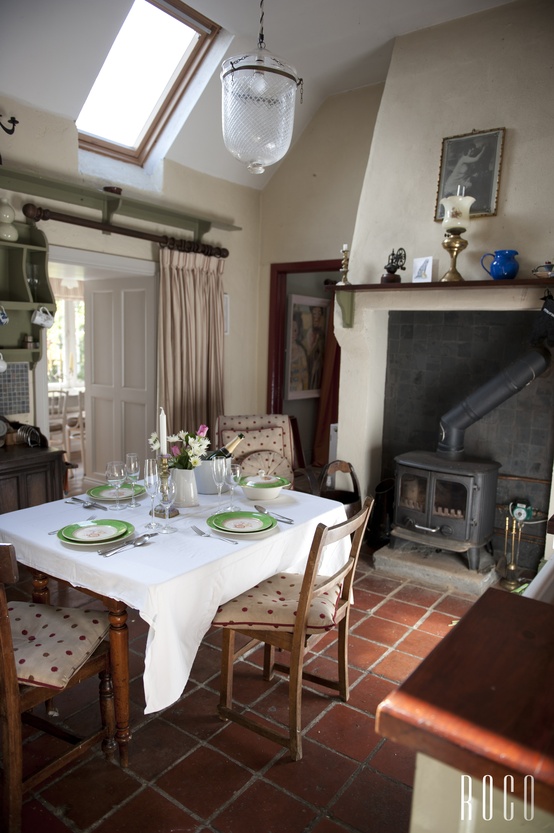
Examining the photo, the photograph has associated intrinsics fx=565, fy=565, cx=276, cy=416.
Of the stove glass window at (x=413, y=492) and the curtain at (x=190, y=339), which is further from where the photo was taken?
the curtain at (x=190, y=339)

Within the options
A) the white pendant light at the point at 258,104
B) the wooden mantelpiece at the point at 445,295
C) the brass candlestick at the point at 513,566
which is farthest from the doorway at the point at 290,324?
the white pendant light at the point at 258,104

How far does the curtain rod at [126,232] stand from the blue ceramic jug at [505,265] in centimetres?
242

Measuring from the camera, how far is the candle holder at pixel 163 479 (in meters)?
2.26

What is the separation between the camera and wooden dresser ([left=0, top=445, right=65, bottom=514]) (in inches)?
132

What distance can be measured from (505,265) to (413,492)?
59.2 inches

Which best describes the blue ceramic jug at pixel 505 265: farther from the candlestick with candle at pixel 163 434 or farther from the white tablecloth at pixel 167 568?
the candlestick with candle at pixel 163 434

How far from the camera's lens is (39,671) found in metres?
1.70

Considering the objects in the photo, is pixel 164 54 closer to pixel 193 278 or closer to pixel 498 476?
pixel 193 278

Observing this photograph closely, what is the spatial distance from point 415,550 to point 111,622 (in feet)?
8.22

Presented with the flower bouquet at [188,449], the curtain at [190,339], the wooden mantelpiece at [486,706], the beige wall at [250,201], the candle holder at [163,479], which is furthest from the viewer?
the curtain at [190,339]

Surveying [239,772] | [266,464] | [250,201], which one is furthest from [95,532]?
[250,201]

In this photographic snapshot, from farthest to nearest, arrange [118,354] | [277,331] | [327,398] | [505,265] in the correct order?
1. [327,398]
2. [277,331]
3. [118,354]
4. [505,265]

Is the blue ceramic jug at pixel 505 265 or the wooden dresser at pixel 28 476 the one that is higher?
the blue ceramic jug at pixel 505 265

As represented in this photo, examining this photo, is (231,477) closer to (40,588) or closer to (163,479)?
(163,479)
